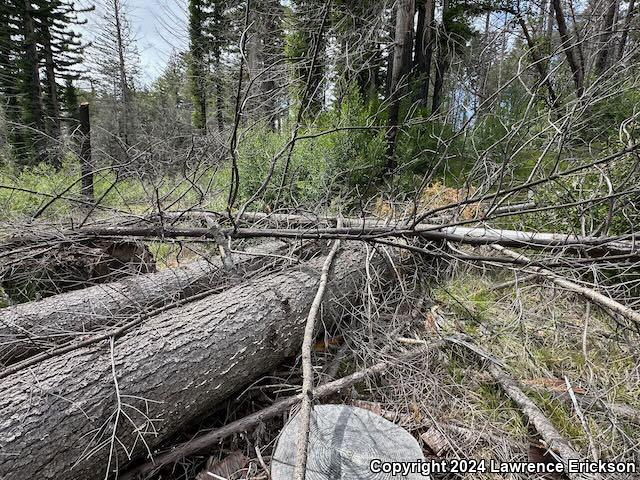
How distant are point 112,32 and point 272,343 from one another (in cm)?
1681

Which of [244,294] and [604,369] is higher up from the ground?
[244,294]

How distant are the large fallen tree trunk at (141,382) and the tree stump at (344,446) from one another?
53cm

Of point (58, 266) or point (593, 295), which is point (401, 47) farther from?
point (58, 266)

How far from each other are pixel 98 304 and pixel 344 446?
6.83 feet

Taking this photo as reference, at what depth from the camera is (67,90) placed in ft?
52.1

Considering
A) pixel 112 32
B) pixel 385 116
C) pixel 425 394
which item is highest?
pixel 112 32

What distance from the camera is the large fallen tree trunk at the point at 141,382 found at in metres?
1.34

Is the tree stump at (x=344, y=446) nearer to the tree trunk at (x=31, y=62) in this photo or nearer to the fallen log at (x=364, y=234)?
the fallen log at (x=364, y=234)

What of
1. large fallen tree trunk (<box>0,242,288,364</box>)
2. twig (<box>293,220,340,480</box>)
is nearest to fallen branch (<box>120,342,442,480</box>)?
twig (<box>293,220,340,480</box>)

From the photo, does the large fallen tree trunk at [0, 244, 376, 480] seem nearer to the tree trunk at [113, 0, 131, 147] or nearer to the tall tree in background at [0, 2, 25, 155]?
the tree trunk at [113, 0, 131, 147]

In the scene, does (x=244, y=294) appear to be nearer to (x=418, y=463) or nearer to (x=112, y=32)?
(x=418, y=463)

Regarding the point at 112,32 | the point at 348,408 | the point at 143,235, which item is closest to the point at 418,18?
the point at 143,235

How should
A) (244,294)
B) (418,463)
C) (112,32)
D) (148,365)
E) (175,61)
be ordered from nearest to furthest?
(418,463) < (148,365) < (244,294) < (175,61) < (112,32)

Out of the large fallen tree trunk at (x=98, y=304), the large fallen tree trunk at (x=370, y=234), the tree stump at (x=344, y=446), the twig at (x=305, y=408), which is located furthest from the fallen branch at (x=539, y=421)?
the large fallen tree trunk at (x=98, y=304)
